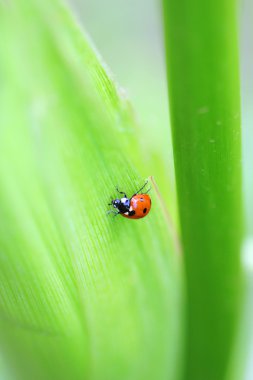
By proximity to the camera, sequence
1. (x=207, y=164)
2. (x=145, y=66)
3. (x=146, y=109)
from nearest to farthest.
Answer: (x=207, y=164)
(x=146, y=109)
(x=145, y=66)

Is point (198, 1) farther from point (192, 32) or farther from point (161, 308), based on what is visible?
point (161, 308)

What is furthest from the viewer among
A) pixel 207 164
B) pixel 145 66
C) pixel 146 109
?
pixel 145 66

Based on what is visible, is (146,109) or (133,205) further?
(146,109)

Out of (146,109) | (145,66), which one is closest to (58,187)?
(146,109)

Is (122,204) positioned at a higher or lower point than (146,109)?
lower

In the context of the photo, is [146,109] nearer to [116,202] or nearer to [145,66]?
[145,66]

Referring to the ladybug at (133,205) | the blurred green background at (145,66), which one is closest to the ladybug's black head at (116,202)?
the ladybug at (133,205)

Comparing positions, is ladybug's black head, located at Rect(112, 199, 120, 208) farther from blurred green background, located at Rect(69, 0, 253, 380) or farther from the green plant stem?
blurred green background, located at Rect(69, 0, 253, 380)
